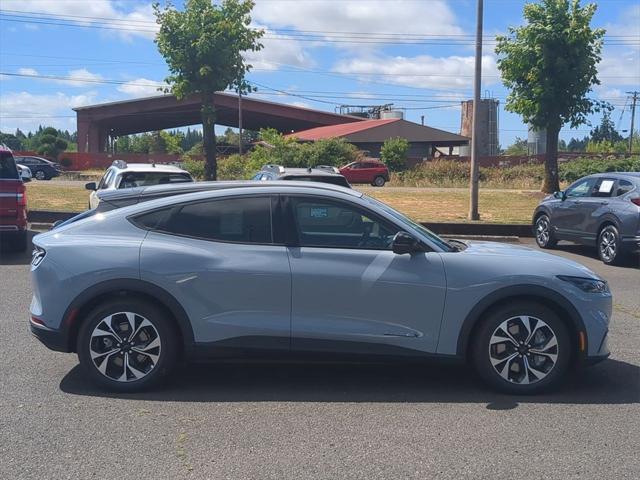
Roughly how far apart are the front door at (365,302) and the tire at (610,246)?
836cm

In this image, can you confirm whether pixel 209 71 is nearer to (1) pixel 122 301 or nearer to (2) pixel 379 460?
(1) pixel 122 301

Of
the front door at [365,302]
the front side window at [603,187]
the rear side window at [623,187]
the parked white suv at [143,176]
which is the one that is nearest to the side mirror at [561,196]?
the front side window at [603,187]

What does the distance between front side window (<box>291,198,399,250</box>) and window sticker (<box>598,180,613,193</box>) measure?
29.7ft

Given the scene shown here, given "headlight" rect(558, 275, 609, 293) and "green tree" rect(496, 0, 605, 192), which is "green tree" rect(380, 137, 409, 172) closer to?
"green tree" rect(496, 0, 605, 192)

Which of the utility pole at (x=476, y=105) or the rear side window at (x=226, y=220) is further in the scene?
the utility pole at (x=476, y=105)

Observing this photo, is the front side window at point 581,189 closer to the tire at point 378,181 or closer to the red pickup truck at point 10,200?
the red pickup truck at point 10,200

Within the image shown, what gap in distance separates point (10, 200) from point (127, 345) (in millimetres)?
7774

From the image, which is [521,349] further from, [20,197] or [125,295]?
[20,197]

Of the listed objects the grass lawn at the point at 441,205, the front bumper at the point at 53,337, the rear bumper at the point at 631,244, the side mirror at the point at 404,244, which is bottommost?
the front bumper at the point at 53,337

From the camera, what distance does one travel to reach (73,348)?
5332 millimetres

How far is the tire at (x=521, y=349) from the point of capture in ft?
17.2

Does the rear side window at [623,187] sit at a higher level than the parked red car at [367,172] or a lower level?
lower

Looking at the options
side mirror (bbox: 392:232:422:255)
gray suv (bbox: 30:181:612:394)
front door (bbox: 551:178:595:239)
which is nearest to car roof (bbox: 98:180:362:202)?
gray suv (bbox: 30:181:612:394)

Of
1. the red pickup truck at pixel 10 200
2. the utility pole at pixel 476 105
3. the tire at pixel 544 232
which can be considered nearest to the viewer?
the red pickup truck at pixel 10 200
